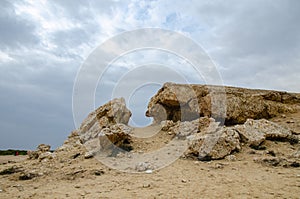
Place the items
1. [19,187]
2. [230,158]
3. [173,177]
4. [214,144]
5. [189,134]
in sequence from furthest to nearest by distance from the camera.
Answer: [189,134], [214,144], [230,158], [19,187], [173,177]

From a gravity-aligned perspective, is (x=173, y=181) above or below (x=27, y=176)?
below

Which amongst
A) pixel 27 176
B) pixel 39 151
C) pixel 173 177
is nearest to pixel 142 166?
pixel 173 177

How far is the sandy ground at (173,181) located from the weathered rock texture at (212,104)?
10.4 ft

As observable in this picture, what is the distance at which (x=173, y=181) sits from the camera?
606 centimetres

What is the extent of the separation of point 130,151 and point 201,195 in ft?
15.0

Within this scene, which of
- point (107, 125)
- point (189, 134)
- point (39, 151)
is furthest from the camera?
point (39, 151)

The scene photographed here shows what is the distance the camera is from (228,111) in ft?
38.3

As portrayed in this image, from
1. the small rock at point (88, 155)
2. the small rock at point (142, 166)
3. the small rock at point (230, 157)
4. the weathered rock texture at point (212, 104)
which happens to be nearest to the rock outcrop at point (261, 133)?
the small rock at point (230, 157)

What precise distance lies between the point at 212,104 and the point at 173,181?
20.7 ft

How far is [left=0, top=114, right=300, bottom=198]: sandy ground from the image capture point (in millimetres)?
5105

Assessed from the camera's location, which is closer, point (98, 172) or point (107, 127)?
point (98, 172)

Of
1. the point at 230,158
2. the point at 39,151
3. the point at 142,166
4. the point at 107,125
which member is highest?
the point at 107,125

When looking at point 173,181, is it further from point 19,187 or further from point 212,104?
point 212,104

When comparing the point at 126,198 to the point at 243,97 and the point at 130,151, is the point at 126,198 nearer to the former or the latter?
the point at 130,151
